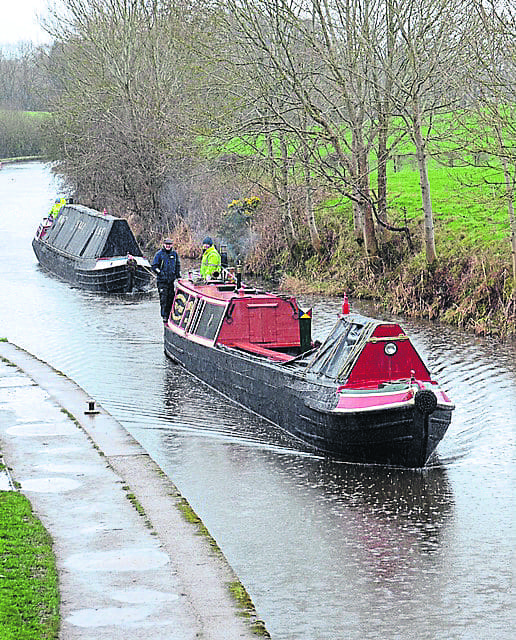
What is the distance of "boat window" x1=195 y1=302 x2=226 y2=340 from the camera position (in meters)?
18.8

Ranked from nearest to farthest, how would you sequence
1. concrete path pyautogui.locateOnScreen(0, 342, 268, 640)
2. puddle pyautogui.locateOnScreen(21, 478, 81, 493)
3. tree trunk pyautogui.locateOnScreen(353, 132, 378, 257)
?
concrete path pyautogui.locateOnScreen(0, 342, 268, 640)
puddle pyautogui.locateOnScreen(21, 478, 81, 493)
tree trunk pyautogui.locateOnScreen(353, 132, 378, 257)

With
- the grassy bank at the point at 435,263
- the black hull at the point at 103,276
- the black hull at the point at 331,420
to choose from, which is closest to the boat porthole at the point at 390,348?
the black hull at the point at 331,420

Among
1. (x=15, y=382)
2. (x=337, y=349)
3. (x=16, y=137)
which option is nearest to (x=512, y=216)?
(x=337, y=349)

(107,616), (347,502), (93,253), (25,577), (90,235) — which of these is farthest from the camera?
(90,235)

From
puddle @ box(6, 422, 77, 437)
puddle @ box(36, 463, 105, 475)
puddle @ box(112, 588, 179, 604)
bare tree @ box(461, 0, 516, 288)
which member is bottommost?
puddle @ box(6, 422, 77, 437)

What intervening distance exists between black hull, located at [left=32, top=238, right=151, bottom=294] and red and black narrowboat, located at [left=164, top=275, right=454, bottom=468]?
44.7 feet

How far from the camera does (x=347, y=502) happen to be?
41.0ft

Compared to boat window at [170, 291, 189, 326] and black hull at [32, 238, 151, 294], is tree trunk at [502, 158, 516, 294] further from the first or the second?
black hull at [32, 238, 151, 294]

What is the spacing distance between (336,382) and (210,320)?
5.77 meters

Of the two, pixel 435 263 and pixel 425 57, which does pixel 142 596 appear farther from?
pixel 425 57

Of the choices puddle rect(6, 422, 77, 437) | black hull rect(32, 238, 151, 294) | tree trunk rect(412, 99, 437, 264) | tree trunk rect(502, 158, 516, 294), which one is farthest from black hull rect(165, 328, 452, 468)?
black hull rect(32, 238, 151, 294)

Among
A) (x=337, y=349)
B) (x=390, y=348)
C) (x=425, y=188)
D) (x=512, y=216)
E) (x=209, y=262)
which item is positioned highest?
(x=425, y=188)

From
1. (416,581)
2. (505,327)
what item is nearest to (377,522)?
(416,581)

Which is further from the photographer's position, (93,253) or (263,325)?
(93,253)
